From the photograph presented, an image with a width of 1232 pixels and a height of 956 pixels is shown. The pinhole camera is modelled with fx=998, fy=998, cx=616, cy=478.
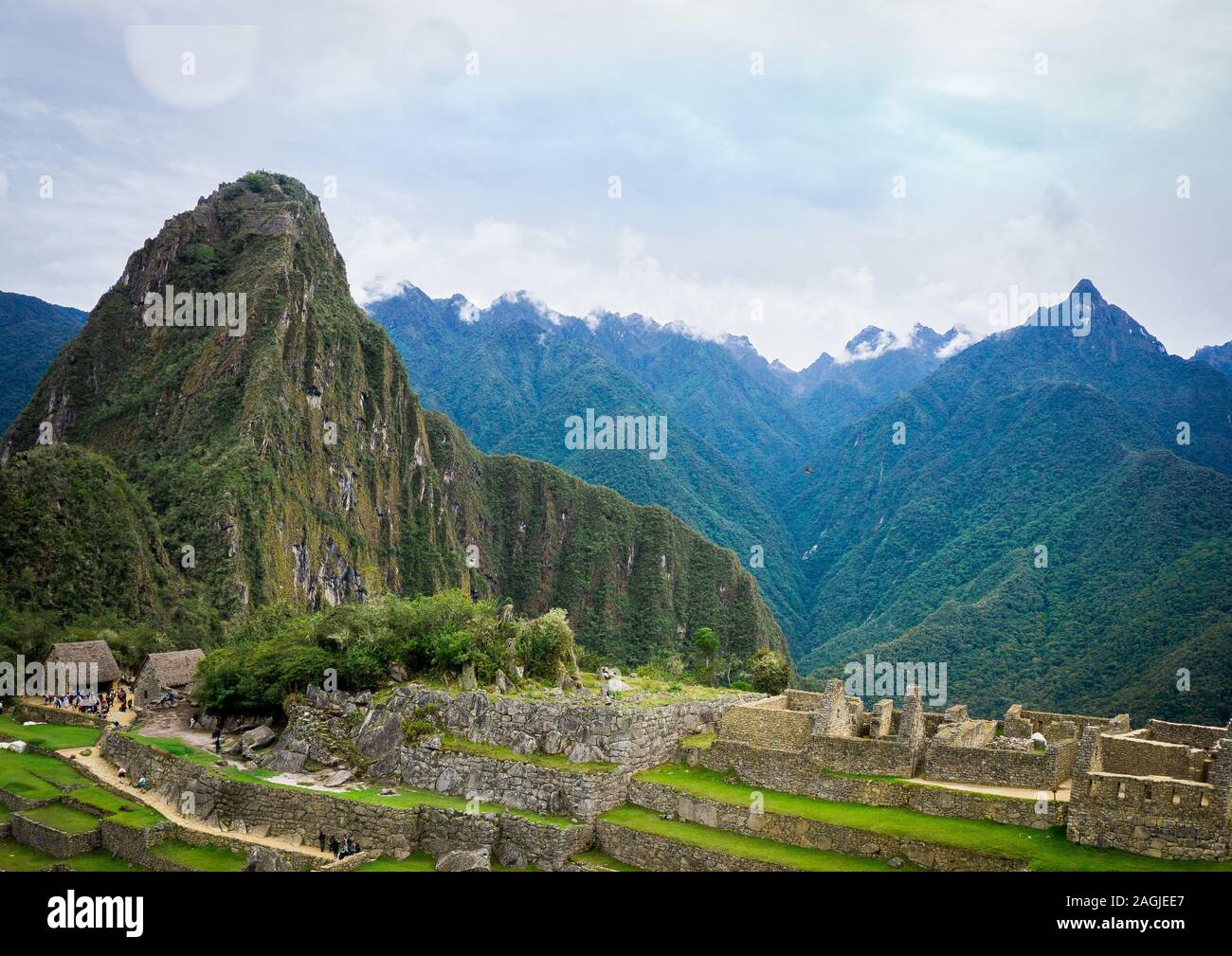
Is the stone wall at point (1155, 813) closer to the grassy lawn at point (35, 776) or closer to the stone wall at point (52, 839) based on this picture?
the stone wall at point (52, 839)

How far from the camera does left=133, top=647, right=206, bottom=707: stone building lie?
128 ft

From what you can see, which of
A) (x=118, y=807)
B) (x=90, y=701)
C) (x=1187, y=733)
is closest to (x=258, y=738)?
(x=118, y=807)

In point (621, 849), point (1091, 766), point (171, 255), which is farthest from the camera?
point (171, 255)

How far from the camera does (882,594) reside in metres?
173

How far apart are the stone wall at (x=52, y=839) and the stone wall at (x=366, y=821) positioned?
7.53 ft

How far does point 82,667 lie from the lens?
137 ft

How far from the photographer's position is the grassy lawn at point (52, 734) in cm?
3041

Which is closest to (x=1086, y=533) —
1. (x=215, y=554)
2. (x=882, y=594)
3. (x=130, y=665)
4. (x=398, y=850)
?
(x=882, y=594)

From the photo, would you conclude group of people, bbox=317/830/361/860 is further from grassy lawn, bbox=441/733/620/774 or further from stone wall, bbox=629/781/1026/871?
stone wall, bbox=629/781/1026/871

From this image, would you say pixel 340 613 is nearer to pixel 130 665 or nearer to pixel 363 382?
pixel 130 665

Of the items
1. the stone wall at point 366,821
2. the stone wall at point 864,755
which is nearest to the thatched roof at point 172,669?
the stone wall at point 366,821

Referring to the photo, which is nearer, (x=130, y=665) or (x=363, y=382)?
(x=130, y=665)

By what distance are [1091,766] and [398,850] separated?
13760mm

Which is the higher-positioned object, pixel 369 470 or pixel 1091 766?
pixel 369 470
